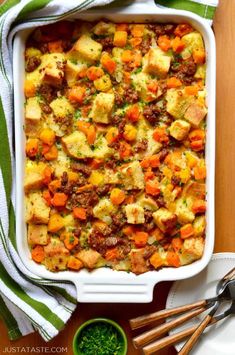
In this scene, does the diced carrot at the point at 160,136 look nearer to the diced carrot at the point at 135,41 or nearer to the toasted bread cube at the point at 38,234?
the diced carrot at the point at 135,41

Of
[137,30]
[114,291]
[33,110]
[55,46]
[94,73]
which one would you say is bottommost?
[114,291]

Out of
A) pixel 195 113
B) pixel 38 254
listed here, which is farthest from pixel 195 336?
pixel 195 113

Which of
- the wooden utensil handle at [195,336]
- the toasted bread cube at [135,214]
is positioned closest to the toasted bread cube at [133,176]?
the toasted bread cube at [135,214]

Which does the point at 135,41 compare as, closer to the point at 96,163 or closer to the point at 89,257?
the point at 96,163

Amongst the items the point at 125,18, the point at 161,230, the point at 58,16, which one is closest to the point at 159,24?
the point at 125,18

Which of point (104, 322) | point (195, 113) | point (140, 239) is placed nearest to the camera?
point (195, 113)

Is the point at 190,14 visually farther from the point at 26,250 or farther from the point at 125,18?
the point at 26,250
